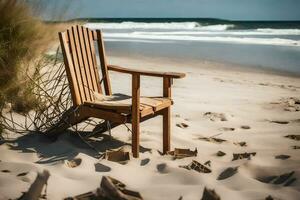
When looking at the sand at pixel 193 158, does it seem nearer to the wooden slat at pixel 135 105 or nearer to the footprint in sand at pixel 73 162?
the footprint in sand at pixel 73 162

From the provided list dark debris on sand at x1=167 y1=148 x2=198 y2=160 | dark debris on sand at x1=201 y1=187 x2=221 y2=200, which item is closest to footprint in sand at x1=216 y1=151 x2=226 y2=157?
dark debris on sand at x1=167 y1=148 x2=198 y2=160

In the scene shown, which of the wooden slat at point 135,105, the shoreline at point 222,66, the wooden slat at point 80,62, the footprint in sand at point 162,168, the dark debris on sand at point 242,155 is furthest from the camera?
the shoreline at point 222,66

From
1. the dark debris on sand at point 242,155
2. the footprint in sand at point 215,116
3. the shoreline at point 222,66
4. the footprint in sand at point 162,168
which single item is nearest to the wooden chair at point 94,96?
the footprint in sand at point 162,168

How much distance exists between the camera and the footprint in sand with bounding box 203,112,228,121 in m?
4.32

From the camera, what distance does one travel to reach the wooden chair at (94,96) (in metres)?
2.84

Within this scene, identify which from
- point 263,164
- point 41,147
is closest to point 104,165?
point 41,147

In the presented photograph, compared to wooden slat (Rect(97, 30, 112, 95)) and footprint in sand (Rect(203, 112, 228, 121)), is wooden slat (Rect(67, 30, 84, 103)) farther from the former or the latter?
footprint in sand (Rect(203, 112, 228, 121))

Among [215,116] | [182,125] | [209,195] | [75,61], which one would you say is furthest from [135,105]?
[215,116]

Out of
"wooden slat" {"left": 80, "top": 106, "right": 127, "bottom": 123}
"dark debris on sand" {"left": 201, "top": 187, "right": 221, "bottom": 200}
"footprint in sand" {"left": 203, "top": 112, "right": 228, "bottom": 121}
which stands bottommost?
"footprint in sand" {"left": 203, "top": 112, "right": 228, "bottom": 121}

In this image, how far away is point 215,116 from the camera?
443 centimetres

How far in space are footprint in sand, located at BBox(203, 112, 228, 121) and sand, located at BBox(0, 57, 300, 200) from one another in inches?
0.5

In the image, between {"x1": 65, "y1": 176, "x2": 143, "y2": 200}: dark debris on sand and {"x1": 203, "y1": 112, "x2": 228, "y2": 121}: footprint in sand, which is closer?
{"x1": 65, "y1": 176, "x2": 143, "y2": 200}: dark debris on sand

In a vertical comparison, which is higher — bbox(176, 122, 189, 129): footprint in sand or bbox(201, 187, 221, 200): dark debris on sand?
bbox(201, 187, 221, 200): dark debris on sand

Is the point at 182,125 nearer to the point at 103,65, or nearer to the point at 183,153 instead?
the point at 183,153
